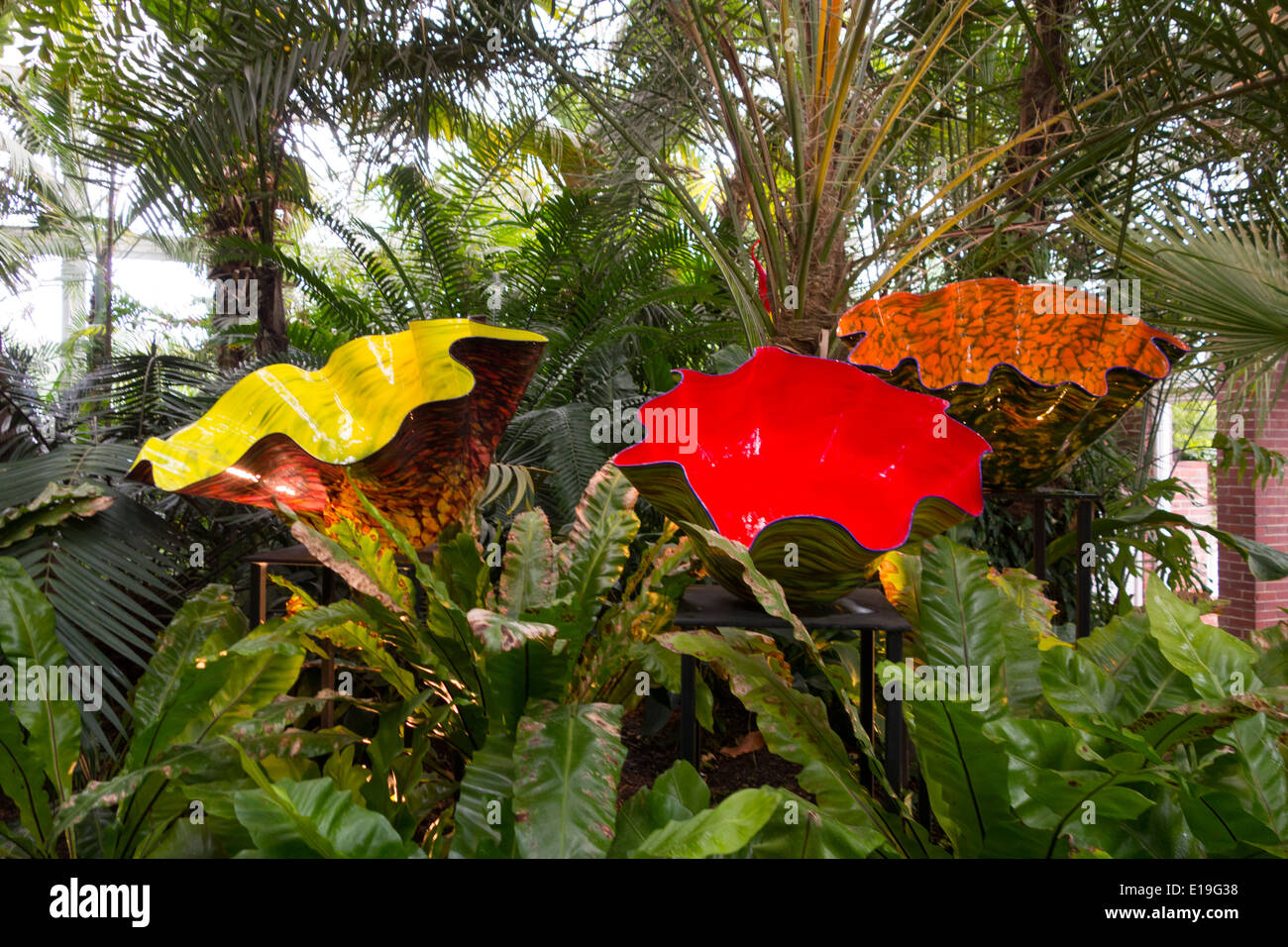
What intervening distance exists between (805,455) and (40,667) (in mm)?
1277

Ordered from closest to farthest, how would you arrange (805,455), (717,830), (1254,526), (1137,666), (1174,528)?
(717,830)
(1137,666)
(805,455)
(1174,528)
(1254,526)

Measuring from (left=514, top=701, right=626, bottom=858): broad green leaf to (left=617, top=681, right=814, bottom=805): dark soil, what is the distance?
594mm

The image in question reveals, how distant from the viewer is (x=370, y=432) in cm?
130

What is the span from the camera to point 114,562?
1.46 metres

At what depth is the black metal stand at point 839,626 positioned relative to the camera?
103 centimetres

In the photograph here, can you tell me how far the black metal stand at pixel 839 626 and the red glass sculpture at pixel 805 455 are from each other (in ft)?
0.15

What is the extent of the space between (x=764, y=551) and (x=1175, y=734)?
63 cm

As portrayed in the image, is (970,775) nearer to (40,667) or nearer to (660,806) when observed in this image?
(660,806)

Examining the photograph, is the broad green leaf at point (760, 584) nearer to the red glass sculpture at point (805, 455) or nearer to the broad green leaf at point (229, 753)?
the red glass sculpture at point (805, 455)

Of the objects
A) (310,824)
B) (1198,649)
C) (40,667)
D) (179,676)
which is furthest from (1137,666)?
(40,667)

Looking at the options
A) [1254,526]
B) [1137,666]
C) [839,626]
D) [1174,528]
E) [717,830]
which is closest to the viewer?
[717,830]

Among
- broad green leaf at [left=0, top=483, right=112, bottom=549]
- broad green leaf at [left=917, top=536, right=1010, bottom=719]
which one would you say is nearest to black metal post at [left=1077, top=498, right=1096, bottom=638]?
broad green leaf at [left=917, top=536, right=1010, bottom=719]

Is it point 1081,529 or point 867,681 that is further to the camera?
point 1081,529
